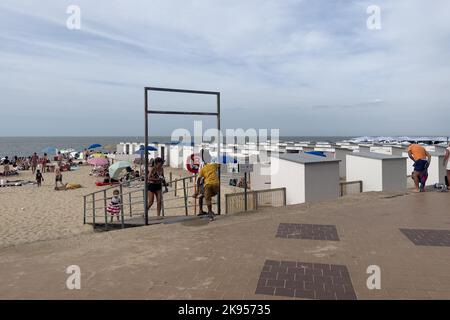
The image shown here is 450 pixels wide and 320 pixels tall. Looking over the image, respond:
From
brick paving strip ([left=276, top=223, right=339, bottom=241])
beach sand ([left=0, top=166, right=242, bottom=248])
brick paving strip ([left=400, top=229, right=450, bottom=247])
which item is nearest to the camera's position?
brick paving strip ([left=400, top=229, right=450, bottom=247])

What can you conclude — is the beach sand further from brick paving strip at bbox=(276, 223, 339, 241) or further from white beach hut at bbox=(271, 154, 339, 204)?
brick paving strip at bbox=(276, 223, 339, 241)

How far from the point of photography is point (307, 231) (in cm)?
573

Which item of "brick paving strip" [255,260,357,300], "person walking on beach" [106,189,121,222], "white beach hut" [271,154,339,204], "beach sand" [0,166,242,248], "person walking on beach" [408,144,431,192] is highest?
"person walking on beach" [408,144,431,192]

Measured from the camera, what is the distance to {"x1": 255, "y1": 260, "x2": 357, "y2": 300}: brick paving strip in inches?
132

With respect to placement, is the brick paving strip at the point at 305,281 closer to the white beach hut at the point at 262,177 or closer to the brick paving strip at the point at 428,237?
the brick paving strip at the point at 428,237

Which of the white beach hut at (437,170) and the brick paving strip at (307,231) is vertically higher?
the white beach hut at (437,170)

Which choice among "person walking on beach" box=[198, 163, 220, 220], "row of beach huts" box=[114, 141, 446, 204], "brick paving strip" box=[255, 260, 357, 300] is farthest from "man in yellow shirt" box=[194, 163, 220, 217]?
"row of beach huts" box=[114, 141, 446, 204]

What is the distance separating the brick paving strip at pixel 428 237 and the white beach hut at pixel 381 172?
7.41m

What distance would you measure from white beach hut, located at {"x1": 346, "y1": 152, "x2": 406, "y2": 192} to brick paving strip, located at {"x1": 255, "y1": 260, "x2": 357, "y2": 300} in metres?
9.80

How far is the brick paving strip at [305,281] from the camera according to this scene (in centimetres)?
335

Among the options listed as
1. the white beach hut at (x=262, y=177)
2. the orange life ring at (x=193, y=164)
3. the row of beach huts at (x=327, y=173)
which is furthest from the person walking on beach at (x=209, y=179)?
the white beach hut at (x=262, y=177)

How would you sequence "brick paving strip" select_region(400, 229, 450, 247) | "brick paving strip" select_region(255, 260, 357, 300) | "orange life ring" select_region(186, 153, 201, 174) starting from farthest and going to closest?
"orange life ring" select_region(186, 153, 201, 174) → "brick paving strip" select_region(400, 229, 450, 247) → "brick paving strip" select_region(255, 260, 357, 300)
